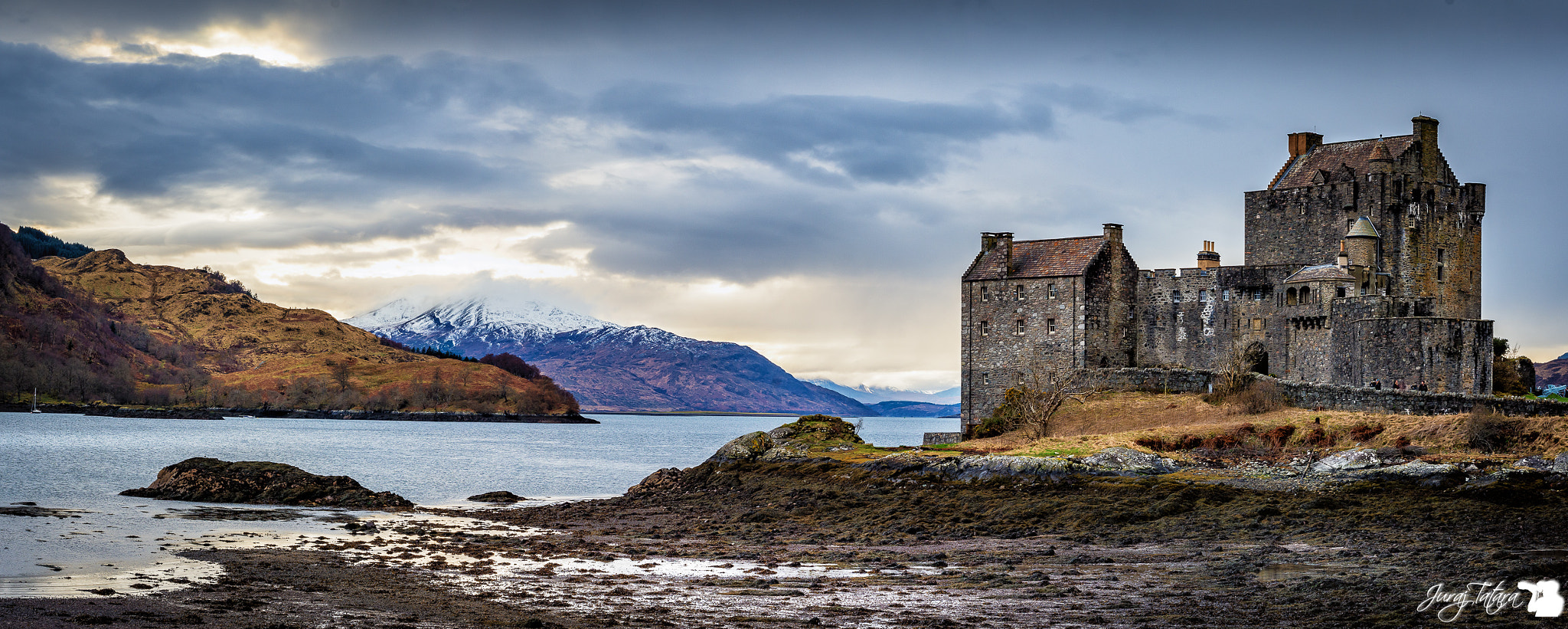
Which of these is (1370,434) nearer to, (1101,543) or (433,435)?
(1101,543)

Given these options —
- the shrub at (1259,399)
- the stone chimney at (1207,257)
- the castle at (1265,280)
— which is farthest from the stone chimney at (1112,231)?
the shrub at (1259,399)

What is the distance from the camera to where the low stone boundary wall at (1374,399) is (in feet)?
121

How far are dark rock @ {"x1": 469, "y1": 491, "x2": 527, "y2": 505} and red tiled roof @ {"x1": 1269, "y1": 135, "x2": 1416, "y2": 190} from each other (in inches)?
1901

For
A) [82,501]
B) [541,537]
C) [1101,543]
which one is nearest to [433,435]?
[82,501]

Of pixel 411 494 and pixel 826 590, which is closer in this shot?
pixel 826 590

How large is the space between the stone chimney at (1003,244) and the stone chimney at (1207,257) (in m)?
12.2

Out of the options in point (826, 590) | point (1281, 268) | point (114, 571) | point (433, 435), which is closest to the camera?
point (826, 590)

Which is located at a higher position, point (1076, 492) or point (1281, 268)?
point (1281, 268)

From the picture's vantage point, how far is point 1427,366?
167ft

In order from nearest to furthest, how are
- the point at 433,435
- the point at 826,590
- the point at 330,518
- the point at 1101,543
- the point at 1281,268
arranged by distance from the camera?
the point at 826,590 < the point at 1101,543 < the point at 330,518 < the point at 1281,268 < the point at 433,435

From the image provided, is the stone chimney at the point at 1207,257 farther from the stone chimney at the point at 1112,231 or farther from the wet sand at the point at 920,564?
the wet sand at the point at 920,564

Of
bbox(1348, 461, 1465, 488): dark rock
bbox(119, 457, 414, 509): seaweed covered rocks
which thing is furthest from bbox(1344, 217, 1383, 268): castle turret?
bbox(119, 457, 414, 509): seaweed covered rocks

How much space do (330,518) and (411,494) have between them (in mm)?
14542

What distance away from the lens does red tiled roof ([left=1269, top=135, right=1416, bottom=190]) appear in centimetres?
6781
